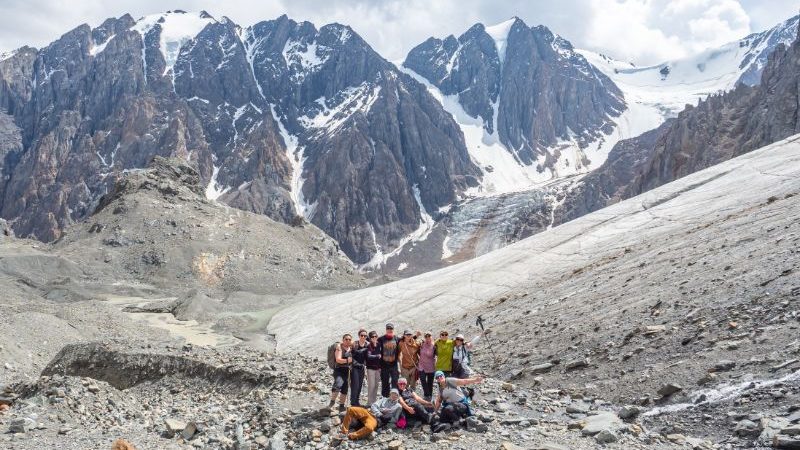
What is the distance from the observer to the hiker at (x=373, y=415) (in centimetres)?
1516

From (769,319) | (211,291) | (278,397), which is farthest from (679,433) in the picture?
(211,291)

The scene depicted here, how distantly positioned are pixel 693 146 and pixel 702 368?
16537 cm

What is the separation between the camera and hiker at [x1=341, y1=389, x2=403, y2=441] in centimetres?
1516

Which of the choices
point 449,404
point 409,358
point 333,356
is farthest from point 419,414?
point 333,356

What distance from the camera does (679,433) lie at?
1427 cm

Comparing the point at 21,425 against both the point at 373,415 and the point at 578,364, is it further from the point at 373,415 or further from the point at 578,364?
the point at 578,364

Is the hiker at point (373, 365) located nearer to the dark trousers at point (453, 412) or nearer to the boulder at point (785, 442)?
the dark trousers at point (453, 412)

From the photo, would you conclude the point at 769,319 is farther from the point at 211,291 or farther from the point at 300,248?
the point at 300,248

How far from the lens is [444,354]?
17.7 meters

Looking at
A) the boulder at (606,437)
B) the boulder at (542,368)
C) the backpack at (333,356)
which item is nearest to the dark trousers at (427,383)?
the backpack at (333,356)

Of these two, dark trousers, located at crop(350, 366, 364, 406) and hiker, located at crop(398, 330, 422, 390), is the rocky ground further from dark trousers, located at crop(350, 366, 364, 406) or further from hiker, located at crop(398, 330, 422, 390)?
hiker, located at crop(398, 330, 422, 390)

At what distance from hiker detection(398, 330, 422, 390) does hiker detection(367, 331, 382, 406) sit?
103 cm

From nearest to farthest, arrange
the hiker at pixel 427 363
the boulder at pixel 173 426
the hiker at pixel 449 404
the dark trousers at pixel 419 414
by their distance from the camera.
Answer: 1. the hiker at pixel 449 404
2. the dark trousers at pixel 419 414
3. the hiker at pixel 427 363
4. the boulder at pixel 173 426

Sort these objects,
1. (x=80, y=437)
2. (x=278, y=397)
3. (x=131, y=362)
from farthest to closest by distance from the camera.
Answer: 1. (x=131, y=362)
2. (x=278, y=397)
3. (x=80, y=437)
